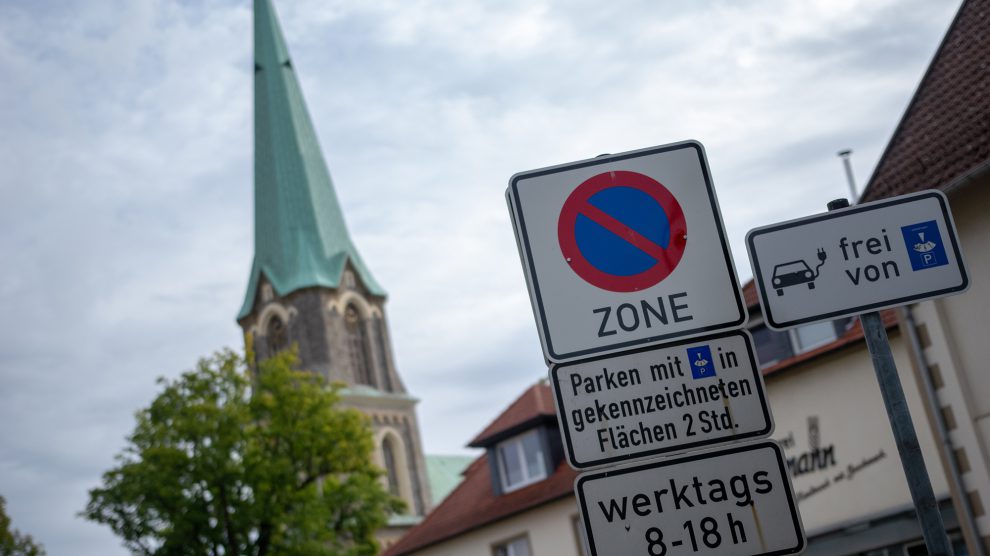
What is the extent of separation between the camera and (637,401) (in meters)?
3.89

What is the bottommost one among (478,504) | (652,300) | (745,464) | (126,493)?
(745,464)

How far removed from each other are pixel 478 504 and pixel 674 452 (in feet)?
99.8

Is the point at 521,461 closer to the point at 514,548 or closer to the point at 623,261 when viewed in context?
the point at 514,548

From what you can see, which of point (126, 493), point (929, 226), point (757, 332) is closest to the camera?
point (929, 226)

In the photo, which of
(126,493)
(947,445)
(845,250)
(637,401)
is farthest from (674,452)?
(126,493)

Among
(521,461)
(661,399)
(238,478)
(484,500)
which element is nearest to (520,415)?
(521,461)

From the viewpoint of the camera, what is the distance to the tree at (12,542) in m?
39.6

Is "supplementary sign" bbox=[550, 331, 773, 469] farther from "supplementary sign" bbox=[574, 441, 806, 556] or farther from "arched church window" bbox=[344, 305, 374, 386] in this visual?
"arched church window" bbox=[344, 305, 374, 386]

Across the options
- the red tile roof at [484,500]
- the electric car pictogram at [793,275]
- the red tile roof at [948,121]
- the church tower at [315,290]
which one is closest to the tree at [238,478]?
the red tile roof at [484,500]

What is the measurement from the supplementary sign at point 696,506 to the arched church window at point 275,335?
83.0 metres

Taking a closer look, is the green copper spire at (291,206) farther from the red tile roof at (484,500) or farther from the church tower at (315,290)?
the red tile roof at (484,500)

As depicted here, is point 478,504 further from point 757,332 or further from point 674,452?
point 674,452

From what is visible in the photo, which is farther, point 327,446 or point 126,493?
point 327,446

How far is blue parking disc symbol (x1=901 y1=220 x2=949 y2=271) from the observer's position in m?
4.18
